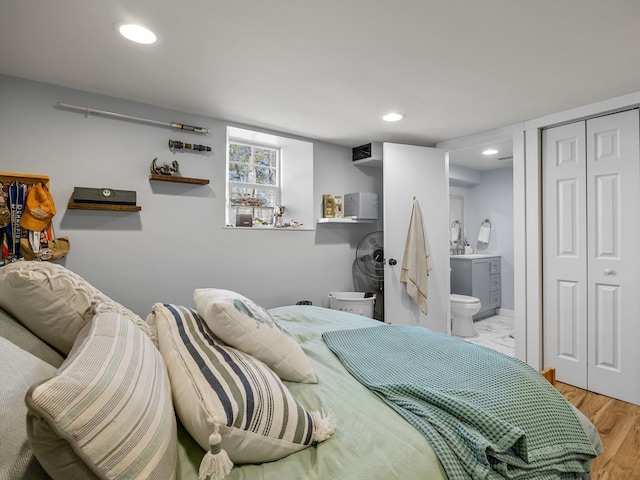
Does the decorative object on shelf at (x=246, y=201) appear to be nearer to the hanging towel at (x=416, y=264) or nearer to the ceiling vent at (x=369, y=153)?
the ceiling vent at (x=369, y=153)

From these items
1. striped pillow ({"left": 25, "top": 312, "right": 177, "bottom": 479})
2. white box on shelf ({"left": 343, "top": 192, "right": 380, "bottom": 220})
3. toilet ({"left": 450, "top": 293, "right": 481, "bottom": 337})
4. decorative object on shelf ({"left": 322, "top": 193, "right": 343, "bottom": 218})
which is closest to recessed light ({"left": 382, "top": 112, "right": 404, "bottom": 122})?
white box on shelf ({"left": 343, "top": 192, "right": 380, "bottom": 220})

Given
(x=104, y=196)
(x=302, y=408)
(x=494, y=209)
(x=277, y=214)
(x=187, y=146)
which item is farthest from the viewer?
(x=494, y=209)

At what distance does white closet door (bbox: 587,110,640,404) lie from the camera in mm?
2576

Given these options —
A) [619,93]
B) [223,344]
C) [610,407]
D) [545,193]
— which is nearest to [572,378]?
[610,407]

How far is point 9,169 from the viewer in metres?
2.20

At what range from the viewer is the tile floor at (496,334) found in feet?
12.7

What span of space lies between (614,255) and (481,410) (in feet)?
8.30

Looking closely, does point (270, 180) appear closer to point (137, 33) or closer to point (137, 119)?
point (137, 119)

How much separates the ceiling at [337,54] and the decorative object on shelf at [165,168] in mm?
462

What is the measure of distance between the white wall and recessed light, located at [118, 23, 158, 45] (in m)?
0.95

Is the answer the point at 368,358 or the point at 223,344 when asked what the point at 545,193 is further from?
the point at 223,344

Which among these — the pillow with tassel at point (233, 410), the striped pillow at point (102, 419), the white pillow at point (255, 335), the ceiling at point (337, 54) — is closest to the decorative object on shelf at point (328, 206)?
the ceiling at point (337, 54)

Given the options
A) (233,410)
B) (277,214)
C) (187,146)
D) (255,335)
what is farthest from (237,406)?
(277,214)

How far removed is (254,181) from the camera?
3617mm
